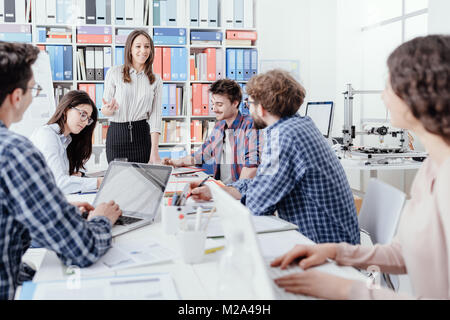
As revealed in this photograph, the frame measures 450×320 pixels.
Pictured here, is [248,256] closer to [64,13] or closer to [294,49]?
[64,13]

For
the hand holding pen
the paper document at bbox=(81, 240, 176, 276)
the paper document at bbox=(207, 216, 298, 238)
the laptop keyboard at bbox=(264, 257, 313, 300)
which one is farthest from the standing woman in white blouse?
the laptop keyboard at bbox=(264, 257, 313, 300)

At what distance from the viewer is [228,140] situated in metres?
3.18

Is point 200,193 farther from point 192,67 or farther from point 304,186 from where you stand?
point 192,67

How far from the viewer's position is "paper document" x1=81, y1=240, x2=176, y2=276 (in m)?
1.16

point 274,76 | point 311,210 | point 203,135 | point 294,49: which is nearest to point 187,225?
point 311,210

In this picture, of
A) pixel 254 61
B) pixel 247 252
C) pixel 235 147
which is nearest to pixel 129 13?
pixel 254 61

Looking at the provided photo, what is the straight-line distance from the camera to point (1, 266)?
3.57 feet

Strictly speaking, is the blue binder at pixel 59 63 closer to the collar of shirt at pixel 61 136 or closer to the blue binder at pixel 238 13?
the blue binder at pixel 238 13

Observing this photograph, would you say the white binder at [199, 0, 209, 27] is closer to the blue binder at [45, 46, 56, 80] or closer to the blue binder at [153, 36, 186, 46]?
the blue binder at [153, 36, 186, 46]

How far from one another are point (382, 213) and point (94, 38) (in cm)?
346

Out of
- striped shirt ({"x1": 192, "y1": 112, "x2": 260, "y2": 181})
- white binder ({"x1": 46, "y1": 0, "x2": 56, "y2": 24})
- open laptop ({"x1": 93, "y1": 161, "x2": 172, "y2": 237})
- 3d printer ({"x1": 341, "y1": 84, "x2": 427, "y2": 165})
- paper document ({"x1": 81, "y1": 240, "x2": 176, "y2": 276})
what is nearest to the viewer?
paper document ({"x1": 81, "y1": 240, "x2": 176, "y2": 276})

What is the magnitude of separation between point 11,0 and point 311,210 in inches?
146

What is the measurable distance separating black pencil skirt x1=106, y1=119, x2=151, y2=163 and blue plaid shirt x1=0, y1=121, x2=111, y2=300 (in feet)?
7.38

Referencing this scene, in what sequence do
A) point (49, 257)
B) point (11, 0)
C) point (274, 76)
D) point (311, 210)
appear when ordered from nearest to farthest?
point (49, 257) → point (311, 210) → point (274, 76) → point (11, 0)
